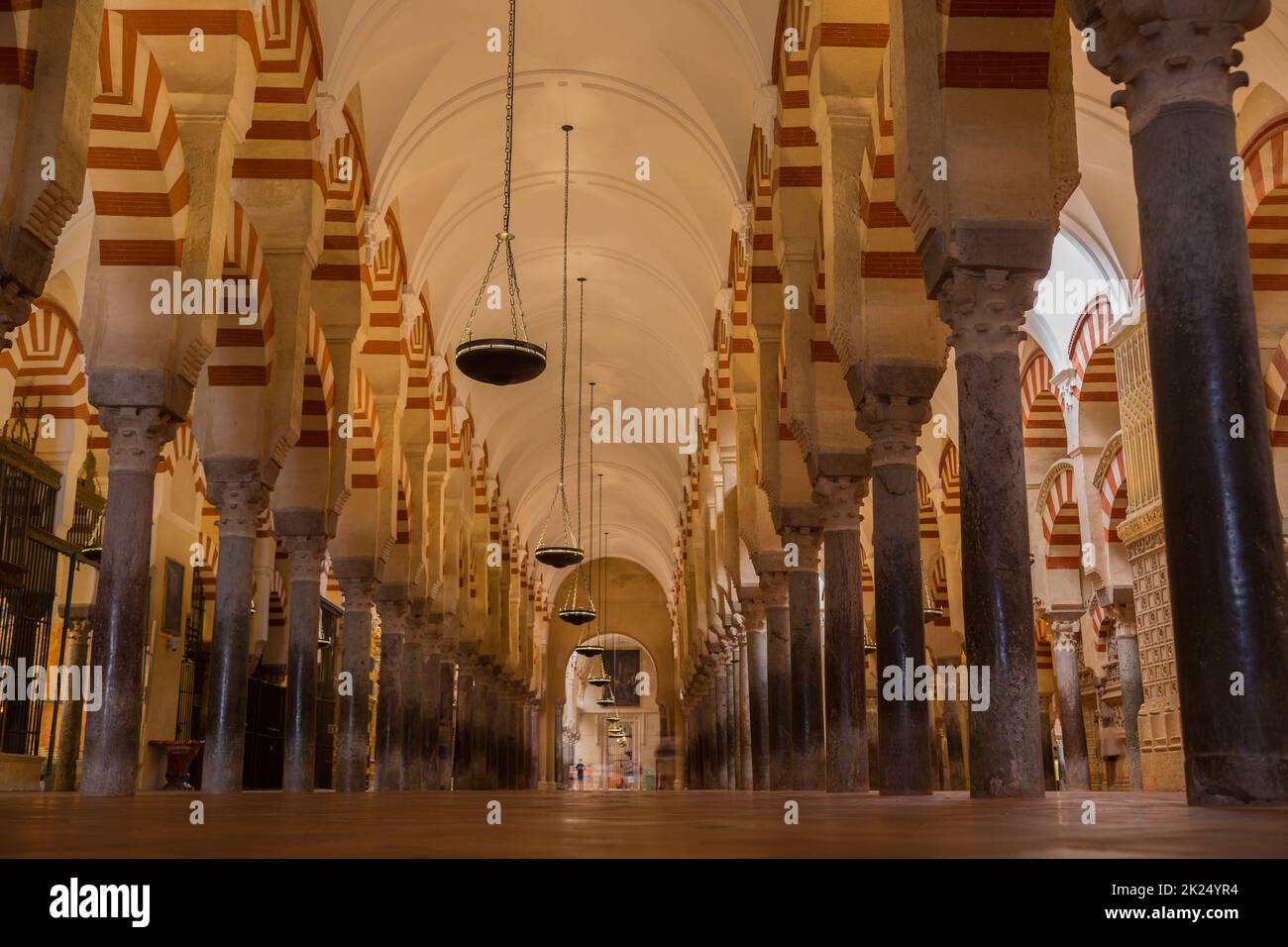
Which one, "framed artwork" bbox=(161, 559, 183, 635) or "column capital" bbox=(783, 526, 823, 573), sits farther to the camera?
"framed artwork" bbox=(161, 559, 183, 635)

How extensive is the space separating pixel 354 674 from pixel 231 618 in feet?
11.8

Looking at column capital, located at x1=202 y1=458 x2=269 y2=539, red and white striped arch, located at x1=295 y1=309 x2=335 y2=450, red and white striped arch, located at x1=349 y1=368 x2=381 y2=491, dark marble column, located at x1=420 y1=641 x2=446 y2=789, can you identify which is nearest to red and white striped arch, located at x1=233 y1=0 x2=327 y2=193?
red and white striped arch, located at x1=295 y1=309 x2=335 y2=450

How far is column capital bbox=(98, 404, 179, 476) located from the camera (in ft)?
21.6

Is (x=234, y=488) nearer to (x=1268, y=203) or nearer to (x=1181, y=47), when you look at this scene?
(x=1181, y=47)

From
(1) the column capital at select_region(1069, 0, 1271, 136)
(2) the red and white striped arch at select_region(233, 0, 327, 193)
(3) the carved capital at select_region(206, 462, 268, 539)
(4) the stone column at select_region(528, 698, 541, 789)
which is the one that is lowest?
(4) the stone column at select_region(528, 698, 541, 789)

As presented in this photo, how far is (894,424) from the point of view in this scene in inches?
259

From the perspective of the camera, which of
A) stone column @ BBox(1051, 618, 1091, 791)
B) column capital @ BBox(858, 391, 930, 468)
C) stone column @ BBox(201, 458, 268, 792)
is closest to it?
column capital @ BBox(858, 391, 930, 468)

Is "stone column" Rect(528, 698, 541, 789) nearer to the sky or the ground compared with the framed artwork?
nearer to the ground

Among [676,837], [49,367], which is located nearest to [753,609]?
[49,367]

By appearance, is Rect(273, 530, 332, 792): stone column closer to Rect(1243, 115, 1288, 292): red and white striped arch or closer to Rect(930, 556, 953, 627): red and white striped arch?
Rect(1243, 115, 1288, 292): red and white striped arch

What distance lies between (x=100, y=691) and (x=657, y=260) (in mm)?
10782

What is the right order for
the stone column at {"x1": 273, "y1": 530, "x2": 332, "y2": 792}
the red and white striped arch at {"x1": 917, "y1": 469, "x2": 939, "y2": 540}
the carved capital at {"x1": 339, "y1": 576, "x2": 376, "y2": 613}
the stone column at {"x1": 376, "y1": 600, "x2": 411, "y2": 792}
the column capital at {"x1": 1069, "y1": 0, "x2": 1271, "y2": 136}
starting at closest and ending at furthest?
the column capital at {"x1": 1069, "y1": 0, "x2": 1271, "y2": 136}
the stone column at {"x1": 273, "y1": 530, "x2": 332, "y2": 792}
the carved capital at {"x1": 339, "y1": 576, "x2": 376, "y2": 613}
the stone column at {"x1": 376, "y1": 600, "x2": 411, "y2": 792}
the red and white striped arch at {"x1": 917, "y1": 469, "x2": 939, "y2": 540}

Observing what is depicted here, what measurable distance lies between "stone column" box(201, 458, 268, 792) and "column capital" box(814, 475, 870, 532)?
12.5 ft
